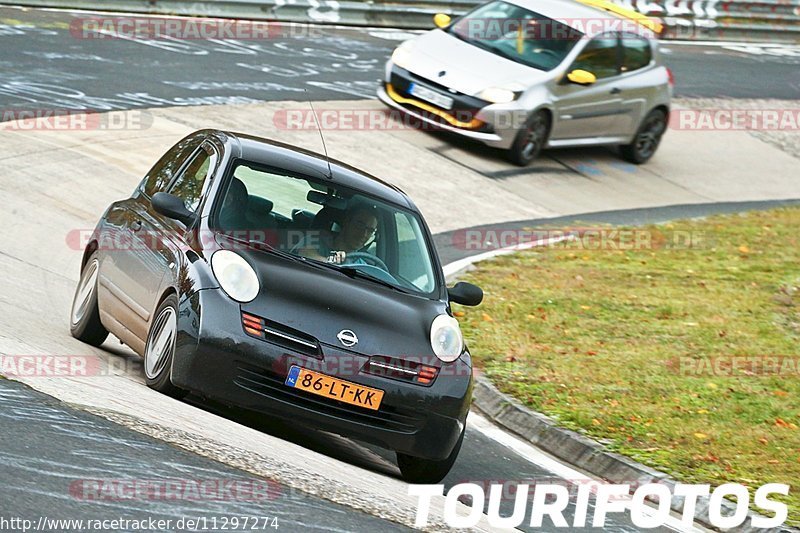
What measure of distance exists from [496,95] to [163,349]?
1110cm

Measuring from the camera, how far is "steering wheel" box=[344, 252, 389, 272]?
848cm

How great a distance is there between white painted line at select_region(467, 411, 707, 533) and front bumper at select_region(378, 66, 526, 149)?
28.7 feet

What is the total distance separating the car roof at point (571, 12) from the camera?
1989 centimetres

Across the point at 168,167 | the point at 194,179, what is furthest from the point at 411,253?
the point at 168,167

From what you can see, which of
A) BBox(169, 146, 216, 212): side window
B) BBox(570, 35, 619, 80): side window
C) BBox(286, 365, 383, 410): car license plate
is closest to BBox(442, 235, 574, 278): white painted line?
BBox(570, 35, 619, 80): side window

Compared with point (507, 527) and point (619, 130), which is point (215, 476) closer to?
point (507, 527)

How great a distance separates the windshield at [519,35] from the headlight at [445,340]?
11548mm

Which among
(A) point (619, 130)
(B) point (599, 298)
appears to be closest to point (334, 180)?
(B) point (599, 298)

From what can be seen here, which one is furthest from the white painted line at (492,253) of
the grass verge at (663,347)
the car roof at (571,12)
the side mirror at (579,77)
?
the car roof at (571,12)

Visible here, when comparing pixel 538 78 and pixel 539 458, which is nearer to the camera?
pixel 539 458

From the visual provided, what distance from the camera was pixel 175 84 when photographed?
1889cm

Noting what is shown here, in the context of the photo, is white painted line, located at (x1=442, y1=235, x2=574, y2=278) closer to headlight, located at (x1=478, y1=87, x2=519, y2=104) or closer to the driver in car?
headlight, located at (x1=478, y1=87, x2=519, y2=104)

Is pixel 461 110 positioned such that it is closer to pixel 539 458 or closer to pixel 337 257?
pixel 539 458

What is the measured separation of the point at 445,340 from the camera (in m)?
7.98
